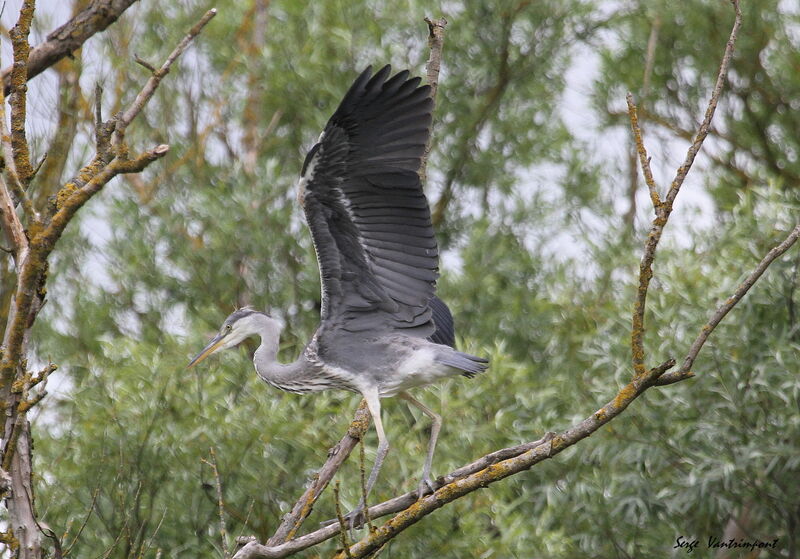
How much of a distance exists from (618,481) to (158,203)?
14.8 ft

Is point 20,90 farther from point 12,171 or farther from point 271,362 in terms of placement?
point 271,362

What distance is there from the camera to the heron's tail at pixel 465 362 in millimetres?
4492

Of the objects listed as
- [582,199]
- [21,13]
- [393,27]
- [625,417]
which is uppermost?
[393,27]

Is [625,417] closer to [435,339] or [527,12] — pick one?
[435,339]

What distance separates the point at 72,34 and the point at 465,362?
215cm

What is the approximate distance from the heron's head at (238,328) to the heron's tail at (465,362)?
43.3 inches

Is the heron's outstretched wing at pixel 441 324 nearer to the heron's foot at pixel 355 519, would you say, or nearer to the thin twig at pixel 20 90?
the heron's foot at pixel 355 519

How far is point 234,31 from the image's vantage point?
10.7 meters

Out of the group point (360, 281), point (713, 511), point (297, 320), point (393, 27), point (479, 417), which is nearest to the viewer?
point (360, 281)

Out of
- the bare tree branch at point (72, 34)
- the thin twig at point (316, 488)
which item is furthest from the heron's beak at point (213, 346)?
the bare tree branch at point (72, 34)

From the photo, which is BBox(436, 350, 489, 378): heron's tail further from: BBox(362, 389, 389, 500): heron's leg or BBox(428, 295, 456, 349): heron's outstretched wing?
BBox(428, 295, 456, 349): heron's outstretched wing

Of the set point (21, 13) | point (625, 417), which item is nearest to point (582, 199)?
point (625, 417)

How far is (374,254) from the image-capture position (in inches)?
181

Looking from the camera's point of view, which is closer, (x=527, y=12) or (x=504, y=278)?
(x=504, y=278)
